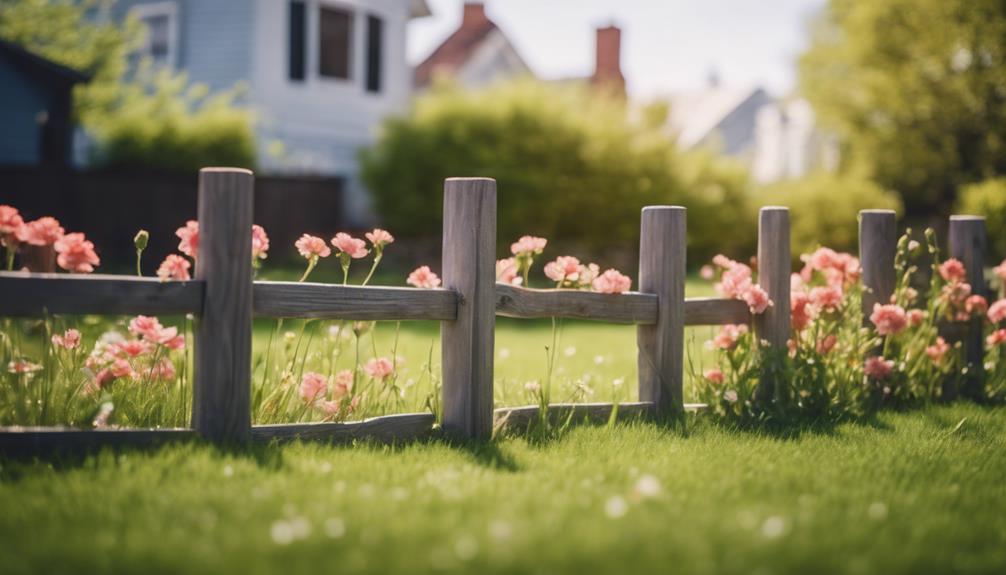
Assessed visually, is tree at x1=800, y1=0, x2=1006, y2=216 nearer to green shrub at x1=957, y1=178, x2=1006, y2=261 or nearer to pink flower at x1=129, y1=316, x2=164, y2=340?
green shrub at x1=957, y1=178, x2=1006, y2=261

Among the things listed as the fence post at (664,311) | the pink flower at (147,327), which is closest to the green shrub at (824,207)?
the fence post at (664,311)

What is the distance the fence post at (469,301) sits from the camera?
15.0 feet

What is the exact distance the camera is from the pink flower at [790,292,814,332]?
5.70 metres

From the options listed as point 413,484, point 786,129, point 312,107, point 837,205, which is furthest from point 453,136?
point 786,129

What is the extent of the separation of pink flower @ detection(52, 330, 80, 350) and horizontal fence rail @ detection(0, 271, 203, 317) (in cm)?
80

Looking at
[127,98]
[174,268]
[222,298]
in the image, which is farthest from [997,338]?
[127,98]

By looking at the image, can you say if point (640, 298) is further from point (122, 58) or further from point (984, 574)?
point (122, 58)

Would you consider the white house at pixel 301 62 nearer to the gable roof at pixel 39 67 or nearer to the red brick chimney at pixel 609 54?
the gable roof at pixel 39 67

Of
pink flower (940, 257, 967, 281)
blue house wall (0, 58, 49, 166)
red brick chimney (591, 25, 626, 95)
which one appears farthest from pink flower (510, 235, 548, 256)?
red brick chimney (591, 25, 626, 95)

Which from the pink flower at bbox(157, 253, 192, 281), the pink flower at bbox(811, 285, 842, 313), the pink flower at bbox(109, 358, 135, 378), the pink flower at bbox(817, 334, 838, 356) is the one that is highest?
the pink flower at bbox(157, 253, 192, 281)

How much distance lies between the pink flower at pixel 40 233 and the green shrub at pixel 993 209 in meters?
14.3

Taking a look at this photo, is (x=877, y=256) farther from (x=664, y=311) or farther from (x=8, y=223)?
(x=8, y=223)

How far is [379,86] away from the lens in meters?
21.1

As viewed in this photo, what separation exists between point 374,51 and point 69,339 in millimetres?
17105
